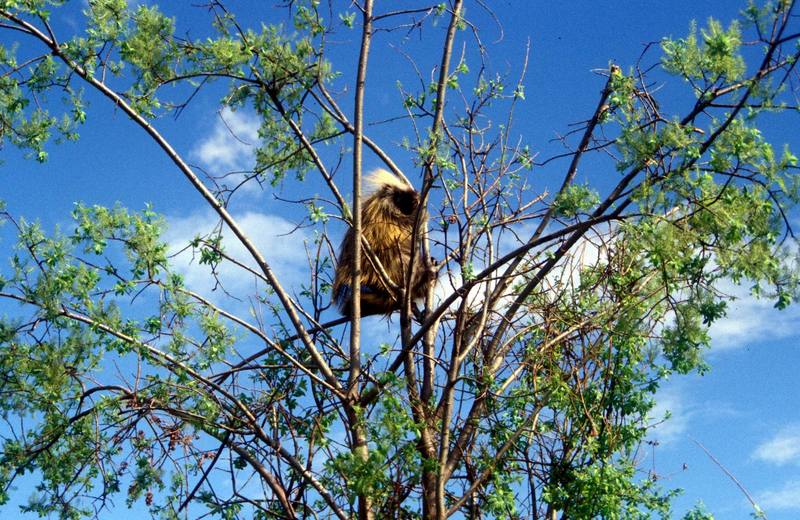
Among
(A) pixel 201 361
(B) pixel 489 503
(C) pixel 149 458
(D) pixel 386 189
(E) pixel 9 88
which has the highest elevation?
(D) pixel 386 189

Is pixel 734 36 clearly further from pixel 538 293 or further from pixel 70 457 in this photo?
pixel 70 457

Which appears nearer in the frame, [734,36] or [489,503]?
[734,36]

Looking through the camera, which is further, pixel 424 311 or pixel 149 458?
pixel 424 311

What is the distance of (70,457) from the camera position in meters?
6.72

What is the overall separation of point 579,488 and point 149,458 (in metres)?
2.91

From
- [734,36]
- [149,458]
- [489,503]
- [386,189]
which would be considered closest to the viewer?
[734,36]

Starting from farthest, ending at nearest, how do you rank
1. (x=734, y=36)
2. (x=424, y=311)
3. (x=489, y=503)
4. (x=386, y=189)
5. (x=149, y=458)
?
(x=386, y=189)
(x=424, y=311)
(x=149, y=458)
(x=489, y=503)
(x=734, y=36)

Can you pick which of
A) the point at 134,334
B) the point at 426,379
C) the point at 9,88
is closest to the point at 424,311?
the point at 426,379

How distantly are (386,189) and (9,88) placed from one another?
11.8ft

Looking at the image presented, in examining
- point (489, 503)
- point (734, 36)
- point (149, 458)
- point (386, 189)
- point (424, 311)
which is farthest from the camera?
point (386, 189)

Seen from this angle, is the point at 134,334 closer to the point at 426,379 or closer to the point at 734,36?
the point at 426,379

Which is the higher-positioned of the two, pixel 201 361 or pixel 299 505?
pixel 201 361

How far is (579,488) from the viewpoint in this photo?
6.20m

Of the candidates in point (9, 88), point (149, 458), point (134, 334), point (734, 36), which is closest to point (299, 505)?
point (149, 458)
